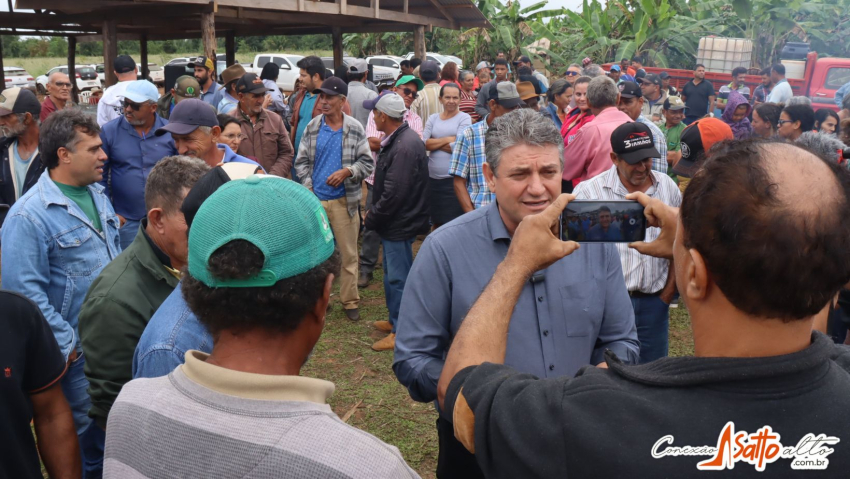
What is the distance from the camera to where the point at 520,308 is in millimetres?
2385

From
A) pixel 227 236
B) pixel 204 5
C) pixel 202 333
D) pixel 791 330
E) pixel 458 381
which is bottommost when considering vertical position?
pixel 202 333

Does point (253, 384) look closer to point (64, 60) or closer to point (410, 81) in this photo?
point (410, 81)

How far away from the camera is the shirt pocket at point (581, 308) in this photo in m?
2.40

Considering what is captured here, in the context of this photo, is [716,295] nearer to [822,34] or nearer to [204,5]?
[204,5]

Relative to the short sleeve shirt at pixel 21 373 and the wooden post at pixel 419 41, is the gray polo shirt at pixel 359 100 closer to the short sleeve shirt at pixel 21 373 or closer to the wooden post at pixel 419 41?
the wooden post at pixel 419 41

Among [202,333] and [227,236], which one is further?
[202,333]

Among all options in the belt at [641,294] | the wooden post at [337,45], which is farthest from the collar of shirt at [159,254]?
the wooden post at [337,45]

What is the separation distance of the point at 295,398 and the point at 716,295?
2.82 ft

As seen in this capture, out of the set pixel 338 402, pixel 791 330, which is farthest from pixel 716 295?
pixel 338 402

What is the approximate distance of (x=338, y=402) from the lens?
514 cm

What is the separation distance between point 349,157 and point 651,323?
341cm

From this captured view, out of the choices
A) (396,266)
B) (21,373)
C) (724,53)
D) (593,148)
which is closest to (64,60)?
(724,53)

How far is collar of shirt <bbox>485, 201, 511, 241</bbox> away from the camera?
2496 mm

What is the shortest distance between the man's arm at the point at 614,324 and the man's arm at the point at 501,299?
780 millimetres
